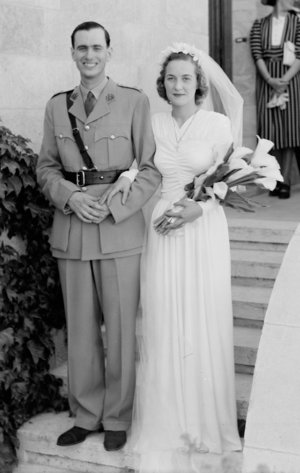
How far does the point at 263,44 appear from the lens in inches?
296

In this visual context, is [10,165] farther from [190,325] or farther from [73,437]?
[73,437]

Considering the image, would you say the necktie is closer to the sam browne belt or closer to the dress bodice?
the sam browne belt

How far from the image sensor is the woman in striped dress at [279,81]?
7.42 m

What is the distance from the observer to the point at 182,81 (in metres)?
4.12

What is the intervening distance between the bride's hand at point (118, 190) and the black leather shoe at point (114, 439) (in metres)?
1.12

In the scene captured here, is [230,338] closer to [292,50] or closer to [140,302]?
[140,302]

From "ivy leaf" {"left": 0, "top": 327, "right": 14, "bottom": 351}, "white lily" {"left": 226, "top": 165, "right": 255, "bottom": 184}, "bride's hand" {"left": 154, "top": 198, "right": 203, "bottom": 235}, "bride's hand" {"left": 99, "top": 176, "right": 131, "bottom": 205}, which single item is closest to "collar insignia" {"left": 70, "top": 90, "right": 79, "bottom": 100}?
"bride's hand" {"left": 99, "top": 176, "right": 131, "bottom": 205}

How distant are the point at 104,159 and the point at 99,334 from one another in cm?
86

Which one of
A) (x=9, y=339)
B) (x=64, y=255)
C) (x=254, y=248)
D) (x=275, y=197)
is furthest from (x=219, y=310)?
(x=275, y=197)

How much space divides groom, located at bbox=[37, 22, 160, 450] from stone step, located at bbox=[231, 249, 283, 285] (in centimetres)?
128

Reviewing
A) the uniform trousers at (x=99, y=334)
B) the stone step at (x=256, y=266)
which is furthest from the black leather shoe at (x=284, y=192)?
the uniform trousers at (x=99, y=334)

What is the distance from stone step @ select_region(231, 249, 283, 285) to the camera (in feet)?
17.6

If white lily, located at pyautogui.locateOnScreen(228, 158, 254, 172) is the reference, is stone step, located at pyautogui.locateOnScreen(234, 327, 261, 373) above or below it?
below

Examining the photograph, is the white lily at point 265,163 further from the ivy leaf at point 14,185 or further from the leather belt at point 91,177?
the ivy leaf at point 14,185
